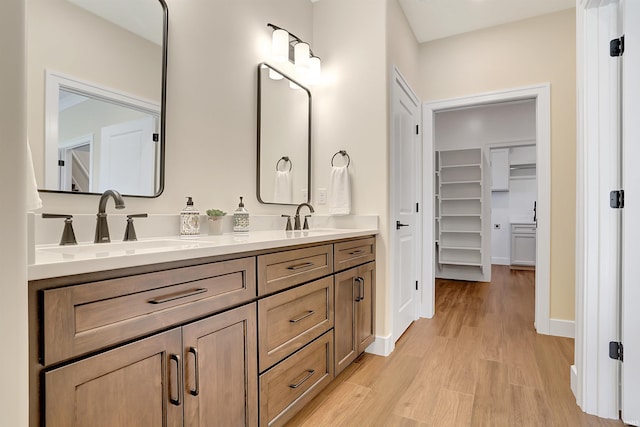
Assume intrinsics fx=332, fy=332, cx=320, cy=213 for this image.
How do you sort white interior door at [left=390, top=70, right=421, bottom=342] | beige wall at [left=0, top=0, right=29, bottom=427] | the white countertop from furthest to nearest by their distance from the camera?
white interior door at [left=390, top=70, right=421, bottom=342]
the white countertop
beige wall at [left=0, top=0, right=29, bottom=427]

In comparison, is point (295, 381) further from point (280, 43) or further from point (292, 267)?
point (280, 43)

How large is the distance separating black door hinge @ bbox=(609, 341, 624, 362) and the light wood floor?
1.01ft

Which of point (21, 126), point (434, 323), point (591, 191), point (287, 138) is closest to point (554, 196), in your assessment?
point (591, 191)

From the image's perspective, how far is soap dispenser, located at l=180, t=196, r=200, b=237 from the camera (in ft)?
5.19

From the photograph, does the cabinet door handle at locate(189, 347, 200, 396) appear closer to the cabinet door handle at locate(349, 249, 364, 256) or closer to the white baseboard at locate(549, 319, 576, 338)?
the cabinet door handle at locate(349, 249, 364, 256)

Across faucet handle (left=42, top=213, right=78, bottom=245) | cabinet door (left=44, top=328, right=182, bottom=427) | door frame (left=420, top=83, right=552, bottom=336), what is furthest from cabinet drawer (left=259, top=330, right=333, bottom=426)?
door frame (left=420, top=83, right=552, bottom=336)

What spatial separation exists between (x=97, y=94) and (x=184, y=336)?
1.03 metres

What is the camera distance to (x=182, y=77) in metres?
1.66

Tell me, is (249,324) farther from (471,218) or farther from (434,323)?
(471,218)

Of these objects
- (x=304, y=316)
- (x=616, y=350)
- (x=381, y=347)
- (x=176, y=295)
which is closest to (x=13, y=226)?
(x=176, y=295)

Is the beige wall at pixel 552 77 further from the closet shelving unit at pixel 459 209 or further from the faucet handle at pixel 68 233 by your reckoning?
the faucet handle at pixel 68 233

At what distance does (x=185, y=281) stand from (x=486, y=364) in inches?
82.9

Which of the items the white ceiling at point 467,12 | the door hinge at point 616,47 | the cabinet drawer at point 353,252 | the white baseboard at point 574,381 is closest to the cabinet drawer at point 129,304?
the cabinet drawer at point 353,252

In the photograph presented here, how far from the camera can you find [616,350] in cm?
161
